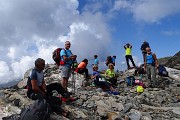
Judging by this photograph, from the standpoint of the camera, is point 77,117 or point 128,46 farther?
point 128,46

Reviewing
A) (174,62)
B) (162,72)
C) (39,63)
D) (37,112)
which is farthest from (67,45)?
(174,62)

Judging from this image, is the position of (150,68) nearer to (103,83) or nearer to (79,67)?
(103,83)

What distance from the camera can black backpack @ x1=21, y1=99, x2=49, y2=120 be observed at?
10984 millimetres

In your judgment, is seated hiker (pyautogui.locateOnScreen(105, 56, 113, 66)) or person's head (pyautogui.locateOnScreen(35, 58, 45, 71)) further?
seated hiker (pyautogui.locateOnScreen(105, 56, 113, 66))

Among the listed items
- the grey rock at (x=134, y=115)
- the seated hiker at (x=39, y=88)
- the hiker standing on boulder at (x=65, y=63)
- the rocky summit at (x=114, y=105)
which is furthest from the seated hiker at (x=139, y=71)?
the seated hiker at (x=39, y=88)

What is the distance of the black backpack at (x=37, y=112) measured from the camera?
11.0 m

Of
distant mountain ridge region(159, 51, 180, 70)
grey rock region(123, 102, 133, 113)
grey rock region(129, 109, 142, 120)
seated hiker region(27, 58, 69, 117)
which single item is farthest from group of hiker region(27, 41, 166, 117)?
distant mountain ridge region(159, 51, 180, 70)

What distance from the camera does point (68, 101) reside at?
47.0 feet

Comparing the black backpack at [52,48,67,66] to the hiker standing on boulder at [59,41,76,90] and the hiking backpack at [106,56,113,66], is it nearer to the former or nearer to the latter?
the hiker standing on boulder at [59,41,76,90]

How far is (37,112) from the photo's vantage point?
11.1m

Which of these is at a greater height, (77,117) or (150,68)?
(150,68)

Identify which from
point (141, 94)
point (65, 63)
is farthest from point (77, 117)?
point (141, 94)

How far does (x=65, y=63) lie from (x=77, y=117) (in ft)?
11.0

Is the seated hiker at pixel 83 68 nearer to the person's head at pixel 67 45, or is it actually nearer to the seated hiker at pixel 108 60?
the seated hiker at pixel 108 60
